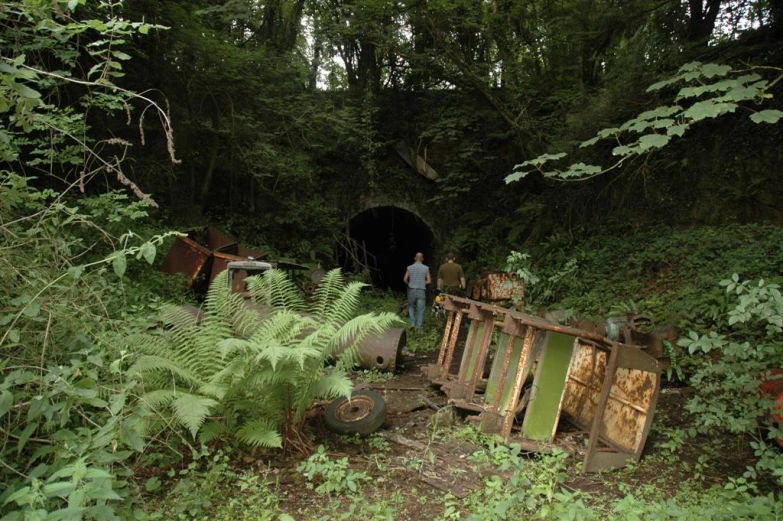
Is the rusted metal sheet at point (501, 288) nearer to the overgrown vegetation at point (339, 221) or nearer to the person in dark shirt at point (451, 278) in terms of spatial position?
the overgrown vegetation at point (339, 221)

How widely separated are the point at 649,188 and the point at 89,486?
10611mm

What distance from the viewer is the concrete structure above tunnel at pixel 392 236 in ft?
47.3

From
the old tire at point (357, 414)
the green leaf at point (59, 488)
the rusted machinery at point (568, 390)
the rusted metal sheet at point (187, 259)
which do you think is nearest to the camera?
the green leaf at point (59, 488)

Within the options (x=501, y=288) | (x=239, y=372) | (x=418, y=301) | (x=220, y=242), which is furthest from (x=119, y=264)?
(x=501, y=288)

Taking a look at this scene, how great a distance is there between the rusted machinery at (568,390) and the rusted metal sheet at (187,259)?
17.3ft

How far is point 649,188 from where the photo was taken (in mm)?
9828

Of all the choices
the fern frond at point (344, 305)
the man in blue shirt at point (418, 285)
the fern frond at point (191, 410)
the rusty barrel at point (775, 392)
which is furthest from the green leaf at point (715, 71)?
the man in blue shirt at point (418, 285)

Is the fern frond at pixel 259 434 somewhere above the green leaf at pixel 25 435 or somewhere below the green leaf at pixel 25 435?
below

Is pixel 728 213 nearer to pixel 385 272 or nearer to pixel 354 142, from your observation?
pixel 354 142

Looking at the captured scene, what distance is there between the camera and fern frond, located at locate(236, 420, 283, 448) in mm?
3470

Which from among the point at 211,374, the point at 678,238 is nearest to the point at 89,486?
the point at 211,374

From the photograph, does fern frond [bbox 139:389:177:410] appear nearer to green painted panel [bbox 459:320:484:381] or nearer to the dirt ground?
the dirt ground

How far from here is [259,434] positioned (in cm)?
355

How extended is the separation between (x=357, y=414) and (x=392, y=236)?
1233cm
